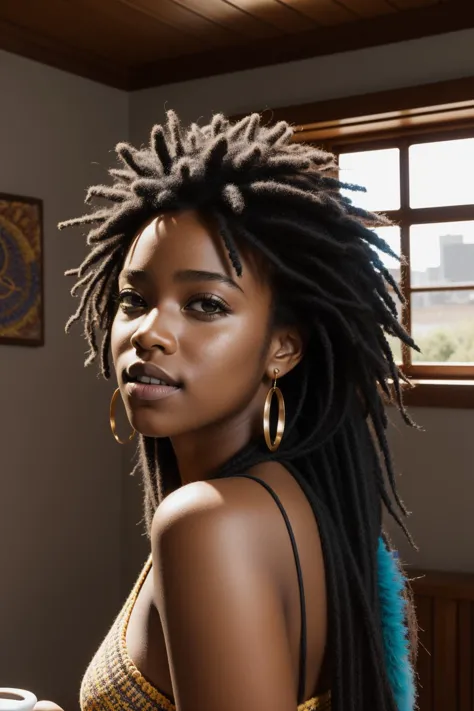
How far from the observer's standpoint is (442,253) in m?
3.20

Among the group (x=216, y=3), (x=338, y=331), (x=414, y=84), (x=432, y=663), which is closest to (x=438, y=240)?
(x=414, y=84)

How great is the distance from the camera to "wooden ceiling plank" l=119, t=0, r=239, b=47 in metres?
3.03

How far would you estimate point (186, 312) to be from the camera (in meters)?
0.91

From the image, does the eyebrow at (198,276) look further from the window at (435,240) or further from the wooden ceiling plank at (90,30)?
the wooden ceiling plank at (90,30)

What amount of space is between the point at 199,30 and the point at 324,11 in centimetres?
48

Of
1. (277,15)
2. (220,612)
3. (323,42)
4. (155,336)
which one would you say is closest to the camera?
(220,612)

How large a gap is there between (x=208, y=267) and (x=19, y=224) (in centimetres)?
258

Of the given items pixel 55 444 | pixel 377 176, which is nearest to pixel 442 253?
pixel 377 176

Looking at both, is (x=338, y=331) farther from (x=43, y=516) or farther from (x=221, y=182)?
(x=43, y=516)

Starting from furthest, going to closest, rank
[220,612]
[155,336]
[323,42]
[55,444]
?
1. [55,444]
2. [323,42]
3. [155,336]
4. [220,612]

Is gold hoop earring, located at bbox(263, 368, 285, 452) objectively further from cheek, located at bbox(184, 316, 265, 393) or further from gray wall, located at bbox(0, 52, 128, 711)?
gray wall, located at bbox(0, 52, 128, 711)

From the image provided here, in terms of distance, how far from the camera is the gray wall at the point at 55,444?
3316 millimetres

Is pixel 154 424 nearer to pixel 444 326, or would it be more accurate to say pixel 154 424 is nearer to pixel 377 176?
pixel 444 326

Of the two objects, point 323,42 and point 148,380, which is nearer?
point 148,380
